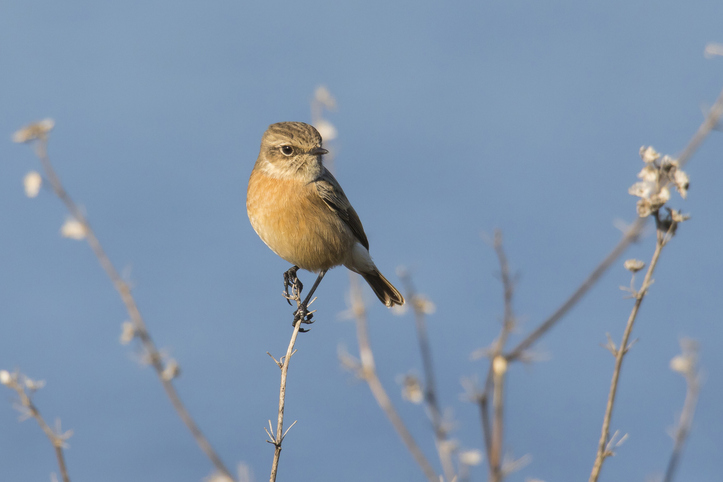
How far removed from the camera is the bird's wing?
6.22m

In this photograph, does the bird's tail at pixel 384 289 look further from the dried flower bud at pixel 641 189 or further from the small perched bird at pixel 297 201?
the dried flower bud at pixel 641 189

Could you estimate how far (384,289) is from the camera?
24.4 feet

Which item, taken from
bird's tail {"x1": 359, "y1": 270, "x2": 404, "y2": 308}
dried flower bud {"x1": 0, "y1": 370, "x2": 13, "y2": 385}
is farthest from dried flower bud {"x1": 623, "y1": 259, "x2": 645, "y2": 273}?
bird's tail {"x1": 359, "y1": 270, "x2": 404, "y2": 308}

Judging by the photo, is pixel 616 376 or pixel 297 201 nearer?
pixel 616 376

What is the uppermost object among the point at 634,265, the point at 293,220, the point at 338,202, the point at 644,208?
the point at 338,202

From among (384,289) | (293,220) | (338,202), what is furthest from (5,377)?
(384,289)

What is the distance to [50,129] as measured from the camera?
5371 millimetres

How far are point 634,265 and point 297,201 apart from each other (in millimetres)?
3108

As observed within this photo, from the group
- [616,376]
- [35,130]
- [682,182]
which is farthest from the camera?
[35,130]

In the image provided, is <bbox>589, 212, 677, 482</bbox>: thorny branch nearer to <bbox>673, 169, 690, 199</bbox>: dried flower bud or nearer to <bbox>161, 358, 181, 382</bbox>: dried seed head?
Answer: <bbox>673, 169, 690, 199</bbox>: dried flower bud

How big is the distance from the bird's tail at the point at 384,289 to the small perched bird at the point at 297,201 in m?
1.03

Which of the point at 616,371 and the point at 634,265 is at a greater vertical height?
the point at 634,265

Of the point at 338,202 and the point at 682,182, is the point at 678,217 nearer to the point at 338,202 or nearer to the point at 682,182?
the point at 682,182

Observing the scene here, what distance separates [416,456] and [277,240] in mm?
2556
